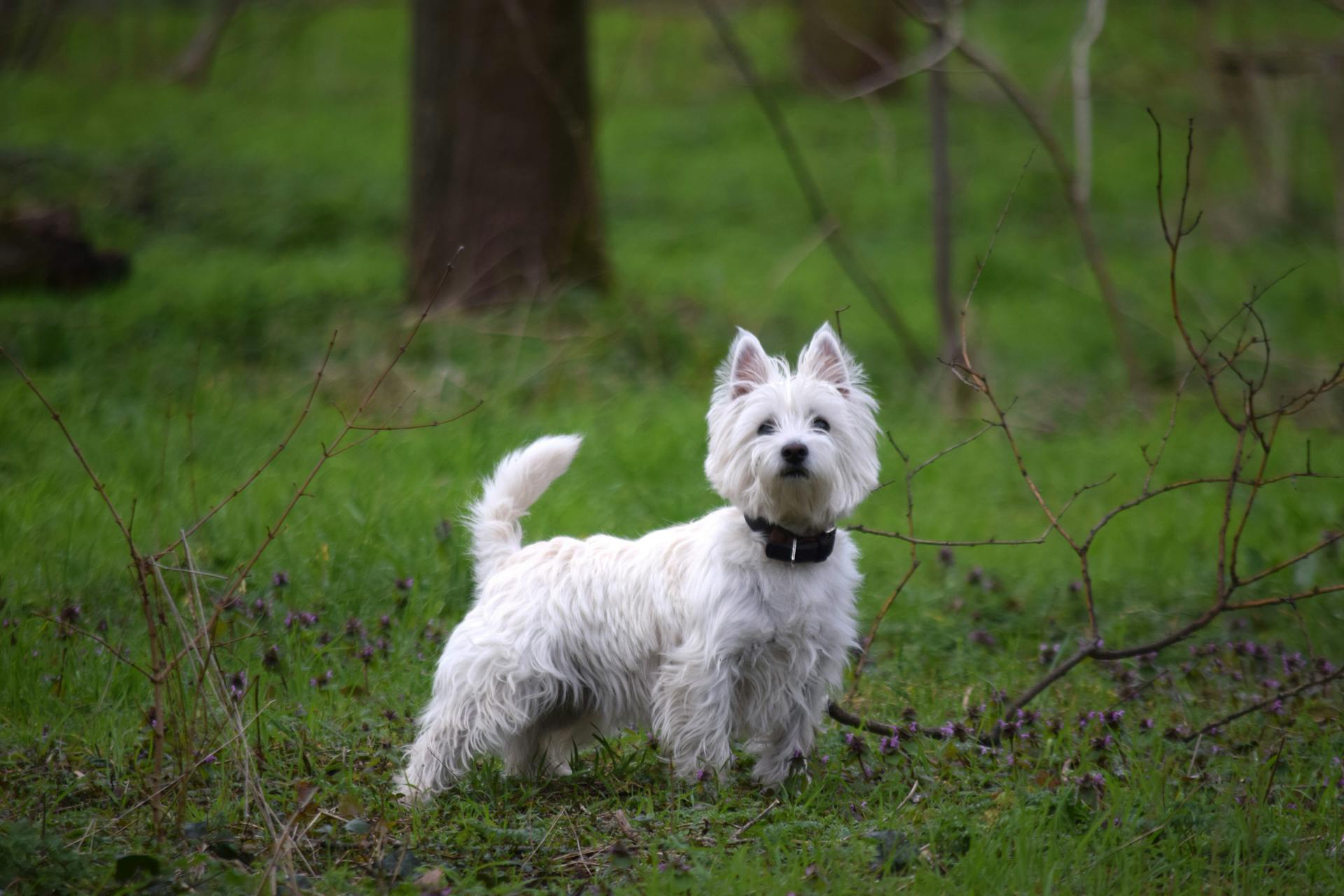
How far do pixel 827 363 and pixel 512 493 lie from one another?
1321mm

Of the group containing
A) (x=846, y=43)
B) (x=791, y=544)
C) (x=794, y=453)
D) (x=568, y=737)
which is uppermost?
(x=846, y=43)

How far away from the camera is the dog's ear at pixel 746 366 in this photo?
4461 mm

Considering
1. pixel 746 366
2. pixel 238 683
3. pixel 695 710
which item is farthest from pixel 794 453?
pixel 238 683

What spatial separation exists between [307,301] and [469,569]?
556cm

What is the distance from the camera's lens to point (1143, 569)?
23.3ft

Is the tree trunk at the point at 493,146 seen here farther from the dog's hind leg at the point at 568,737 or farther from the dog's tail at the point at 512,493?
the dog's hind leg at the point at 568,737

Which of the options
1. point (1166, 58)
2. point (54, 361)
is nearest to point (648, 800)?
point (54, 361)

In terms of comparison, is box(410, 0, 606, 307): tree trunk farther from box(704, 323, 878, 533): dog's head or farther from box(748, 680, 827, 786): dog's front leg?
box(748, 680, 827, 786): dog's front leg

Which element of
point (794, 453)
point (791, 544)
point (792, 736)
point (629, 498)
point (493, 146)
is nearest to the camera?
point (794, 453)

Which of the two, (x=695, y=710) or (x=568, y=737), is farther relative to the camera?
(x=568, y=737)

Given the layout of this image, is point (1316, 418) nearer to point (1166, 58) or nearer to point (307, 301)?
point (307, 301)

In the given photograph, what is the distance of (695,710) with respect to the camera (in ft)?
13.8

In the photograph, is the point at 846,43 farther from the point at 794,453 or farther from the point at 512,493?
the point at 794,453

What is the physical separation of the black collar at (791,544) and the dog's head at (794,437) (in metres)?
0.03
